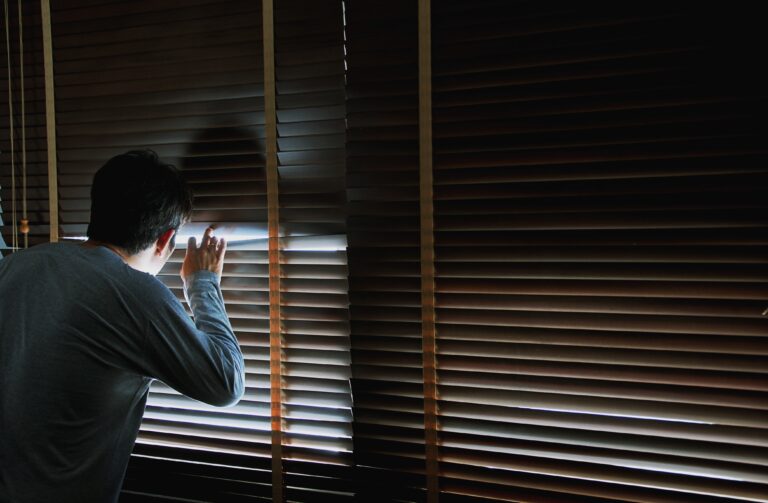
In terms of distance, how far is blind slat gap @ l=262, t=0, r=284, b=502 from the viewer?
125cm

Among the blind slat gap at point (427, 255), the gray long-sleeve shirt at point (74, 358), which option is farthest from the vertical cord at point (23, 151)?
the blind slat gap at point (427, 255)

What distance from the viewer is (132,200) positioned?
103cm

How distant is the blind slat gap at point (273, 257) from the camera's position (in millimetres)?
1253

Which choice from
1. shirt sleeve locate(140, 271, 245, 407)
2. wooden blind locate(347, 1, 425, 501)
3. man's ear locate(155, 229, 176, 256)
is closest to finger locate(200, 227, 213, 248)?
man's ear locate(155, 229, 176, 256)

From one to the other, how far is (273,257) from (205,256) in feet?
0.53

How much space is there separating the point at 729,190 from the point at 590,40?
→ 0.41m

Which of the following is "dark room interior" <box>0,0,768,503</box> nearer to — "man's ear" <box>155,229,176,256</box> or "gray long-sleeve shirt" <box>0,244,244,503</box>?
"man's ear" <box>155,229,176,256</box>

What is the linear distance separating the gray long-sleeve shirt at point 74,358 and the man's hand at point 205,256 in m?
0.23

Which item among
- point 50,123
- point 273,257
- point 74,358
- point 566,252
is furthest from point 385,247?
point 50,123

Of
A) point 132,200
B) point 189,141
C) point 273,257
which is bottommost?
point 273,257

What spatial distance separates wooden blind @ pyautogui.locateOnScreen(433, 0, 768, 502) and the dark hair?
0.59 m

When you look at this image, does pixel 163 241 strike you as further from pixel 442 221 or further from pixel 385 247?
pixel 442 221

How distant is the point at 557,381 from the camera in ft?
3.67

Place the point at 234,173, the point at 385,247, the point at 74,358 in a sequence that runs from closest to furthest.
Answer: the point at 74,358, the point at 385,247, the point at 234,173
